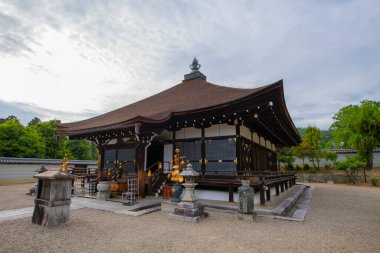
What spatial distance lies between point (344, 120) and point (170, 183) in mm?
28937

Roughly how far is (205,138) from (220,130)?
77 cm

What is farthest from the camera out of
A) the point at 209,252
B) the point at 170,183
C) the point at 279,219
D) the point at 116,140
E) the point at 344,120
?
the point at 344,120

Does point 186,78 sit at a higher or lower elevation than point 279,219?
higher

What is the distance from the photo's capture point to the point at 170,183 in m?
9.77

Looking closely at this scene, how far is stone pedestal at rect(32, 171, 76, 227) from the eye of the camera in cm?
549

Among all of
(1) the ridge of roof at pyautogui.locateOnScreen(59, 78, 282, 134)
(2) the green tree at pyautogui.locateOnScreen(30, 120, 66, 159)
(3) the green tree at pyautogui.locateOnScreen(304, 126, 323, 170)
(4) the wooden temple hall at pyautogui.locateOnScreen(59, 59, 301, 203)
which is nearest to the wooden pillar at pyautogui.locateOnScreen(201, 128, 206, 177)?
(4) the wooden temple hall at pyautogui.locateOnScreen(59, 59, 301, 203)

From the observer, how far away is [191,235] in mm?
4934

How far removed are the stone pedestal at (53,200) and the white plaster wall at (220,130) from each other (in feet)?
18.7

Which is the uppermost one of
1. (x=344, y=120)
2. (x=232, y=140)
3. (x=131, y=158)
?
(x=344, y=120)

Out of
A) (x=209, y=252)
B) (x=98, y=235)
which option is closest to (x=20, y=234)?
(x=98, y=235)

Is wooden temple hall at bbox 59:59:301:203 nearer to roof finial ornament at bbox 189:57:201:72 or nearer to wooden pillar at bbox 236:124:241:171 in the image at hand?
wooden pillar at bbox 236:124:241:171

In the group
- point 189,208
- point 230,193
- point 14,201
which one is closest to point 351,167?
point 230,193

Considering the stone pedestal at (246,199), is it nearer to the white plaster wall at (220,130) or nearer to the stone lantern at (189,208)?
the stone lantern at (189,208)

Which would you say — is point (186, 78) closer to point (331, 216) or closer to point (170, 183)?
point (170, 183)
